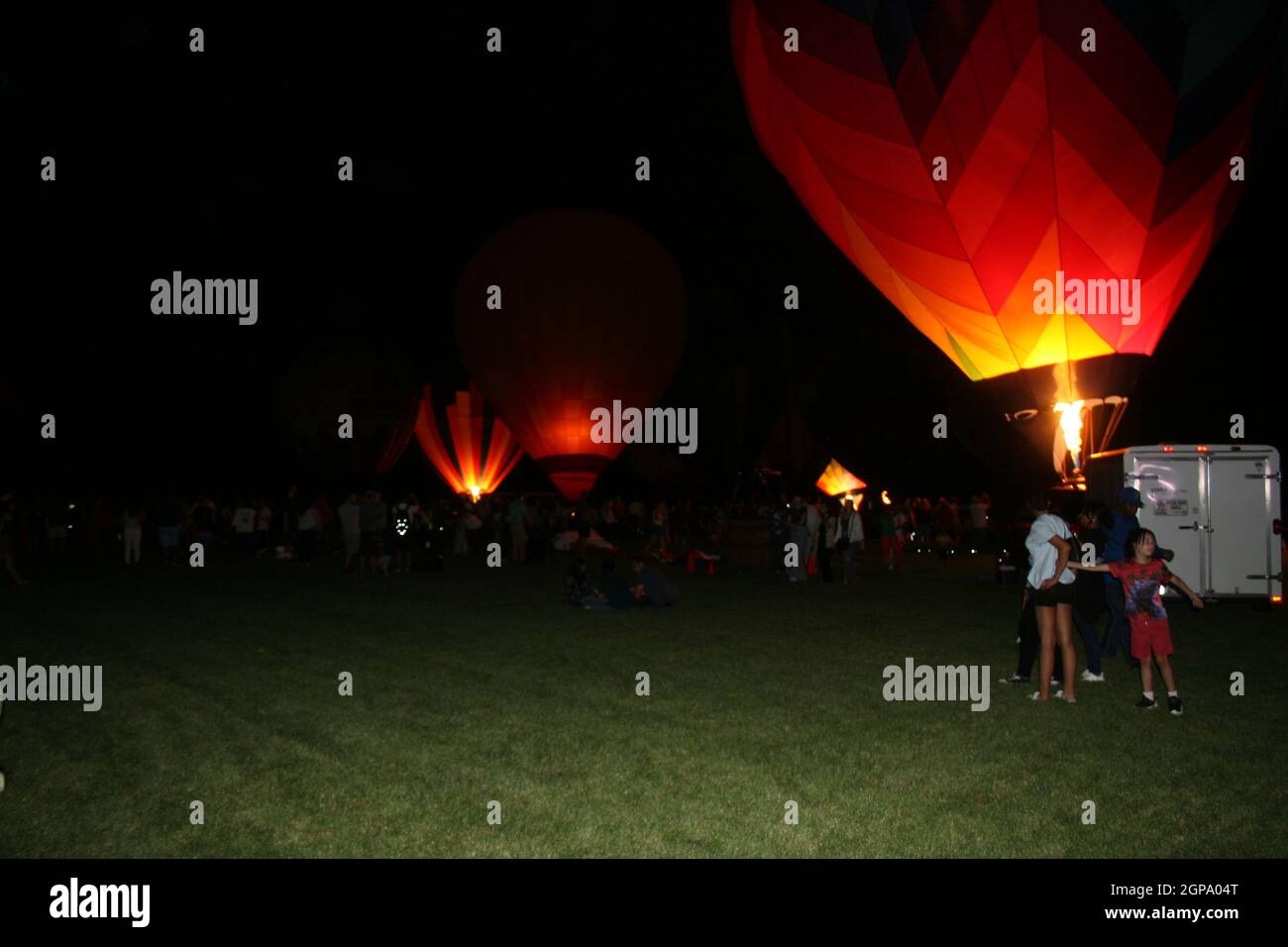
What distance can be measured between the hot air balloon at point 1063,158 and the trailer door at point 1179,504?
1.98 metres

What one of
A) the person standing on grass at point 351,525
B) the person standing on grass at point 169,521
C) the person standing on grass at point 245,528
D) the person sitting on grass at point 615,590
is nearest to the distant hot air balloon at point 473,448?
the person standing on grass at point 245,528

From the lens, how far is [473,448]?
59.1m

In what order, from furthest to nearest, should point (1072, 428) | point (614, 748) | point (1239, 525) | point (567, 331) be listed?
point (567, 331) < point (1072, 428) < point (1239, 525) < point (614, 748)

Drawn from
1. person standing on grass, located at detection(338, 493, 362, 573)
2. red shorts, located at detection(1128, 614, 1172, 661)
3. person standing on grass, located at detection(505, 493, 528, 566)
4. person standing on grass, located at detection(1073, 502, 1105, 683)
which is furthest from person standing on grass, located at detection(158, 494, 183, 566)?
red shorts, located at detection(1128, 614, 1172, 661)

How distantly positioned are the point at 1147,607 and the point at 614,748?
4306 millimetres

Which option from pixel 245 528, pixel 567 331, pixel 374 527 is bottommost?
pixel 245 528

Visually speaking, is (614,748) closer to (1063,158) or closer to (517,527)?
(1063,158)

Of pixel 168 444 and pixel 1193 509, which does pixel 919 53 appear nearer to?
pixel 1193 509

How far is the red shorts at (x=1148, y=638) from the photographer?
8.23 metres

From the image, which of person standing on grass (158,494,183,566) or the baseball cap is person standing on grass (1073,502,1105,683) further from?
person standing on grass (158,494,183,566)

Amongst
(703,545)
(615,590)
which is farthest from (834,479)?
(615,590)

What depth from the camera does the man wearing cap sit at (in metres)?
10.9

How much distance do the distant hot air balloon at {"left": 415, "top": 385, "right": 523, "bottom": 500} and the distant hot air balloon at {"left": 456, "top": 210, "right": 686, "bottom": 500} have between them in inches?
932

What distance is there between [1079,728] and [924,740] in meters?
1.26
